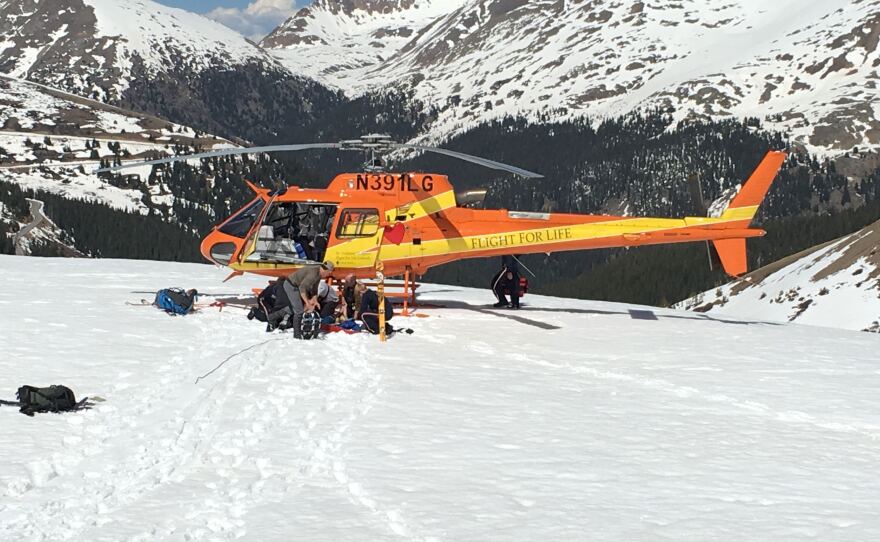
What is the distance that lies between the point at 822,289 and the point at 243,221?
201 ft

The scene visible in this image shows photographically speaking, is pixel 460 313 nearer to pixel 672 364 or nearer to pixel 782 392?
pixel 672 364

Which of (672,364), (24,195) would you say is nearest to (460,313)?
(672,364)

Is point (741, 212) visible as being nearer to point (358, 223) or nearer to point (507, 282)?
point (507, 282)

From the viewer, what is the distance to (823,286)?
233ft

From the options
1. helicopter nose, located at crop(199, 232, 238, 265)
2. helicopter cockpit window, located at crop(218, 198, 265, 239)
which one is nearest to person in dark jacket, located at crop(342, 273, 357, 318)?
helicopter cockpit window, located at crop(218, 198, 265, 239)

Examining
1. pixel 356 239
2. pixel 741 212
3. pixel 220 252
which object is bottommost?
pixel 220 252

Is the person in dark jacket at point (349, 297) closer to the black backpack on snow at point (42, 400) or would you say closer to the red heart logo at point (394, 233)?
the red heart logo at point (394, 233)

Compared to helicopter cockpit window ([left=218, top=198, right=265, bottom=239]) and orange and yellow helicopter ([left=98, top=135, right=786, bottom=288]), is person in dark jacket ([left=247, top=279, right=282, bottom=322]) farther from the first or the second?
helicopter cockpit window ([left=218, top=198, right=265, bottom=239])

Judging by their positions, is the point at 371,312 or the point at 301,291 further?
the point at 371,312

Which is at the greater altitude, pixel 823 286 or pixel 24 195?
pixel 24 195

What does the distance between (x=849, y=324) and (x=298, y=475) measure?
2474 inches

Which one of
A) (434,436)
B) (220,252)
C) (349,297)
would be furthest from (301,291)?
(434,436)

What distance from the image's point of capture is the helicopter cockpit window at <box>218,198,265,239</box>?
21750 mm

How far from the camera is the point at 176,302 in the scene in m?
21.0
